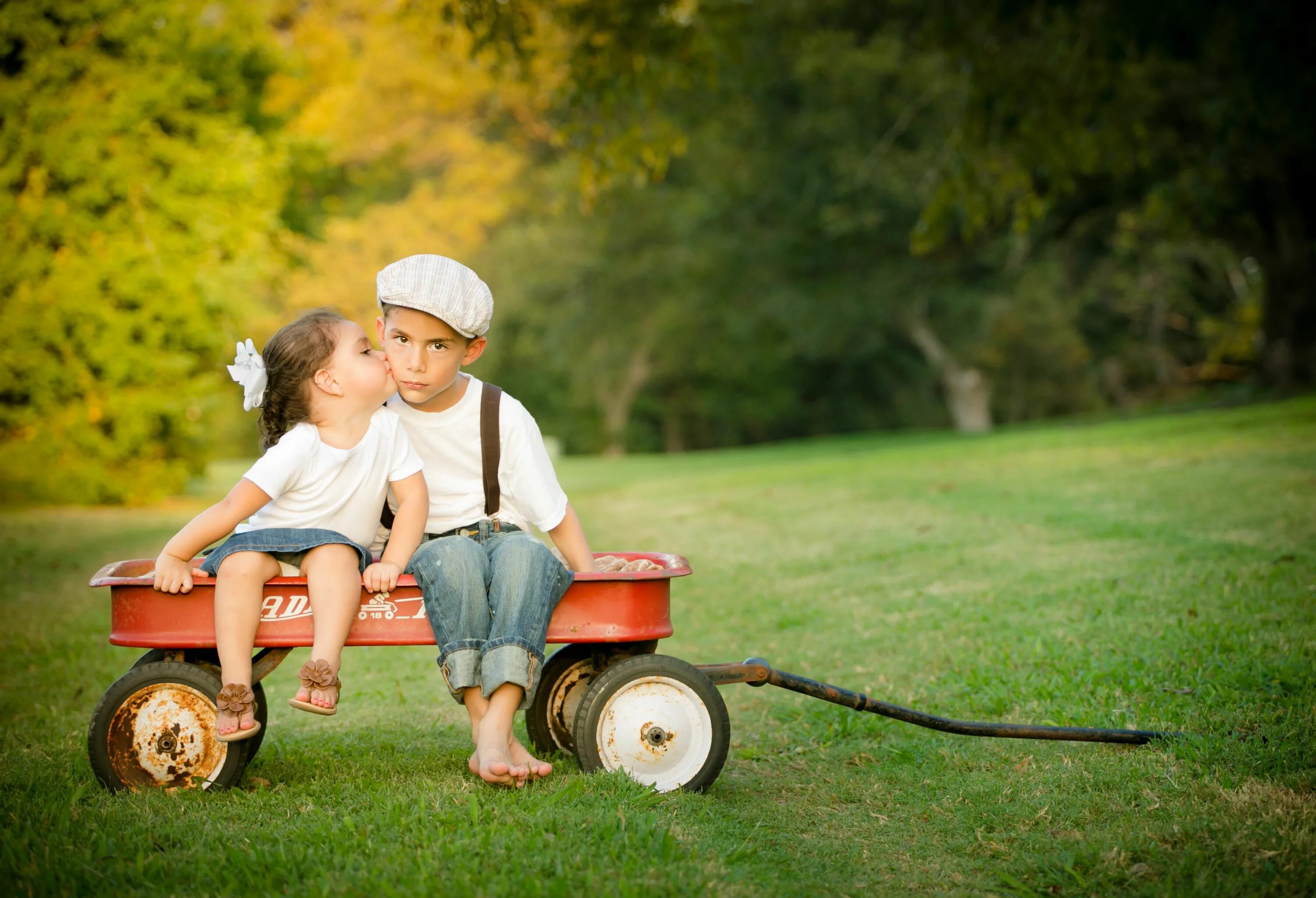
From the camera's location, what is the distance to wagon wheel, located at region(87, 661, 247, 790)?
340 centimetres

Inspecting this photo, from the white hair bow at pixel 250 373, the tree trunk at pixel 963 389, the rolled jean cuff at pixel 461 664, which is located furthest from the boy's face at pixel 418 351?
the tree trunk at pixel 963 389

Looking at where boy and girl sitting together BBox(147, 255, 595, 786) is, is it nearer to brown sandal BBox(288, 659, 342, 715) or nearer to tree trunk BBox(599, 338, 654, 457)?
brown sandal BBox(288, 659, 342, 715)

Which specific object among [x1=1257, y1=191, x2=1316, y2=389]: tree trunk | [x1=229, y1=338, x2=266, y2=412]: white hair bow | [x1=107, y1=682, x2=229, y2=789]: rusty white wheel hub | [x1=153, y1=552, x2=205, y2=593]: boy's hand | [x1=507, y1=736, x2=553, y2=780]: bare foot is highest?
[x1=1257, y1=191, x2=1316, y2=389]: tree trunk

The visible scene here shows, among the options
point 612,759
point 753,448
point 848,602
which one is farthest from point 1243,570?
point 753,448

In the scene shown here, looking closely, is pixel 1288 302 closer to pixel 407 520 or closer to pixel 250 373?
pixel 407 520

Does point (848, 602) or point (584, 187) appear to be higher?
point (584, 187)

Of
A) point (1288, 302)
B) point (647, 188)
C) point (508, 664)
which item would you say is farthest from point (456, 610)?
point (647, 188)

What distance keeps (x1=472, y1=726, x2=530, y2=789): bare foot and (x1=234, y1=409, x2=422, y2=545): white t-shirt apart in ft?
2.52

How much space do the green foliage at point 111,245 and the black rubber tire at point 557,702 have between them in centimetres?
1193

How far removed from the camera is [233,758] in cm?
346

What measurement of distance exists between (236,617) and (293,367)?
2.58ft

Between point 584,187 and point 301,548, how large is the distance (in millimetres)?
5540

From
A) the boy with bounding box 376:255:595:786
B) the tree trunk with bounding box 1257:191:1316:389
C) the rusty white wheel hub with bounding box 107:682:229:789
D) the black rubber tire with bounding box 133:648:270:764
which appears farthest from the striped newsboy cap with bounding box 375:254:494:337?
the tree trunk with bounding box 1257:191:1316:389

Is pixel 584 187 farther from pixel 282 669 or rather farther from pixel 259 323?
pixel 259 323
